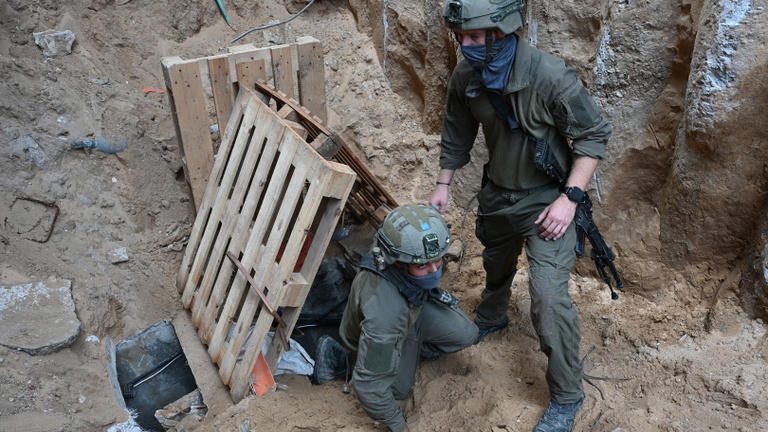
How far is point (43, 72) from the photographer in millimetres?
5605

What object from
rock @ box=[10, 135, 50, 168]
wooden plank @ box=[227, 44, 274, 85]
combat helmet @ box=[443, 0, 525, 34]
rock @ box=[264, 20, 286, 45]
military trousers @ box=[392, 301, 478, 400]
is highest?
combat helmet @ box=[443, 0, 525, 34]

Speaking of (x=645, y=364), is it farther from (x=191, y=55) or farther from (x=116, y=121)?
(x=191, y=55)

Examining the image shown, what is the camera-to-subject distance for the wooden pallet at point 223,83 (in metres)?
4.70

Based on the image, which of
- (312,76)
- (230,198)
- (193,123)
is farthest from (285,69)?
(230,198)

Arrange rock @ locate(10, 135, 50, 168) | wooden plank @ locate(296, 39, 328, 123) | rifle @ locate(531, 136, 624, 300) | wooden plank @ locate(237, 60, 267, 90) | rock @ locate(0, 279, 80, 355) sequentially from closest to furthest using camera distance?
rifle @ locate(531, 136, 624, 300)
rock @ locate(0, 279, 80, 355)
wooden plank @ locate(237, 60, 267, 90)
wooden plank @ locate(296, 39, 328, 123)
rock @ locate(10, 135, 50, 168)

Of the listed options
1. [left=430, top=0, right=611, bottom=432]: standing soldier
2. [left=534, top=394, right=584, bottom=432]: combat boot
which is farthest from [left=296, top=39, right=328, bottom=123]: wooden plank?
[left=534, top=394, right=584, bottom=432]: combat boot

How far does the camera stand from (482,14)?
3123mm

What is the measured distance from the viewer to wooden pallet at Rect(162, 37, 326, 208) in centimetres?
470

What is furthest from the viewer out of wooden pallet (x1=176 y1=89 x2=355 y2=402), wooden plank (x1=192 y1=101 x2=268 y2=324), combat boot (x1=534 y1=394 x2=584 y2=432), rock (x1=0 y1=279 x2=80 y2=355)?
wooden plank (x1=192 y1=101 x2=268 y2=324)

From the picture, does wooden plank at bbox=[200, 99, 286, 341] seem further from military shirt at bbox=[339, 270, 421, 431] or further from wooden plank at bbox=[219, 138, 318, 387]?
military shirt at bbox=[339, 270, 421, 431]

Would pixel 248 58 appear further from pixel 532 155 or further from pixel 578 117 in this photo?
pixel 578 117

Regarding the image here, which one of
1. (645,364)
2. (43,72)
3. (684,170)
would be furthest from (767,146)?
(43,72)

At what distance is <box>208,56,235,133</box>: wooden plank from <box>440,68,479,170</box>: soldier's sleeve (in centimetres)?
182

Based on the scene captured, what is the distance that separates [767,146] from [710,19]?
805 mm
